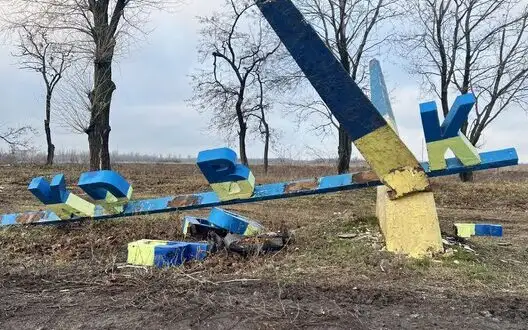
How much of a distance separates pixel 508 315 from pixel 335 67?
2643 mm

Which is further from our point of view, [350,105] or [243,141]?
[243,141]

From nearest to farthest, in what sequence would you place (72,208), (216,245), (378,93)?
(216,245), (72,208), (378,93)

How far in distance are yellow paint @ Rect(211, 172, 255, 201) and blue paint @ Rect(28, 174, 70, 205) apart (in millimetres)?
2130

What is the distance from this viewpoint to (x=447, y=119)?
16.7 feet

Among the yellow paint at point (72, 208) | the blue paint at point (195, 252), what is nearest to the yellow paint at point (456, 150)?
the blue paint at point (195, 252)

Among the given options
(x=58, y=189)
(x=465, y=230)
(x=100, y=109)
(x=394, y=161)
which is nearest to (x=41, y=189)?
(x=58, y=189)

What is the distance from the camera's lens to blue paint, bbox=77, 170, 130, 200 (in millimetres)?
6238

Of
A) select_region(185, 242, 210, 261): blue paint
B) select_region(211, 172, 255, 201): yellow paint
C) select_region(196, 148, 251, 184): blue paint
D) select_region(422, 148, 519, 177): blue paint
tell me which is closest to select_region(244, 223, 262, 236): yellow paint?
select_region(211, 172, 255, 201): yellow paint

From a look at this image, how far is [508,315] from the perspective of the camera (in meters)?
3.56

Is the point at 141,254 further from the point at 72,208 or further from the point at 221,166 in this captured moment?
the point at 72,208

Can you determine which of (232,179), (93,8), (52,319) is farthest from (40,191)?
(93,8)

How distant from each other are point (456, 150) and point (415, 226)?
0.89 m

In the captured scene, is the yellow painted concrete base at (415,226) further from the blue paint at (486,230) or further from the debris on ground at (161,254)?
the debris on ground at (161,254)

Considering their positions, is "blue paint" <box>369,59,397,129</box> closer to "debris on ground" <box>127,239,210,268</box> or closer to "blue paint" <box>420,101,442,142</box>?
"blue paint" <box>420,101,442,142</box>
